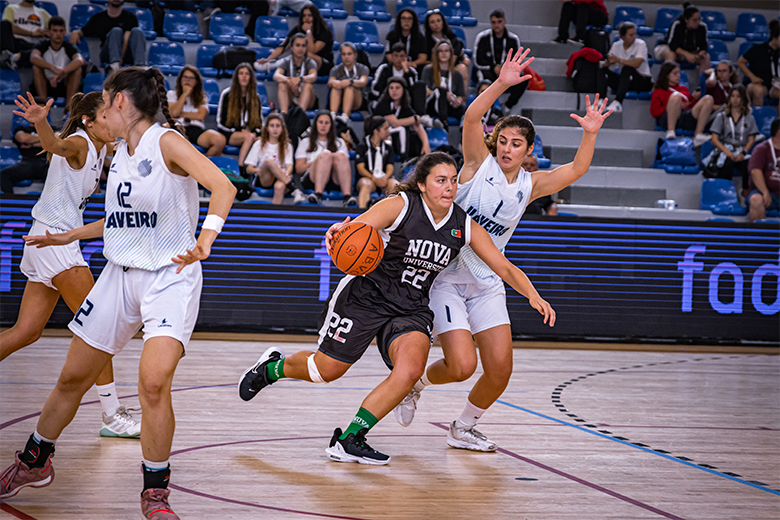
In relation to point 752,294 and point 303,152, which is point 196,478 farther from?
point 752,294

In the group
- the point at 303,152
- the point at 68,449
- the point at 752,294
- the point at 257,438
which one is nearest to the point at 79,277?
the point at 68,449

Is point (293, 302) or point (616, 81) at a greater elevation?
point (616, 81)

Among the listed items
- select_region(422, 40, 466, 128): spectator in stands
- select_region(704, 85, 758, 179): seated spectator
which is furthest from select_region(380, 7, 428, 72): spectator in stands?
select_region(704, 85, 758, 179): seated spectator

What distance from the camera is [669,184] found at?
1187cm

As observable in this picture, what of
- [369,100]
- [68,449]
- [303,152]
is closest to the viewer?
[68,449]

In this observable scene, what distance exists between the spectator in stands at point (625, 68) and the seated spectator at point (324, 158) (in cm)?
504

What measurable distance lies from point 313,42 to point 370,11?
2003 mm

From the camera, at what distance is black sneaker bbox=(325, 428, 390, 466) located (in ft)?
13.4

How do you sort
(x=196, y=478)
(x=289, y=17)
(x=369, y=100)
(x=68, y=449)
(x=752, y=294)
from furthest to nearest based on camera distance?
(x=289, y=17) → (x=369, y=100) → (x=752, y=294) → (x=68, y=449) → (x=196, y=478)

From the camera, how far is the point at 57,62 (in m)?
10.7

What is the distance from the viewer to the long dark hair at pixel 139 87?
3.15 metres

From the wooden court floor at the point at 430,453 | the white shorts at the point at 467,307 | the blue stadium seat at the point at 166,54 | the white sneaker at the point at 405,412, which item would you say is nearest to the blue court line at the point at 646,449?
the wooden court floor at the point at 430,453

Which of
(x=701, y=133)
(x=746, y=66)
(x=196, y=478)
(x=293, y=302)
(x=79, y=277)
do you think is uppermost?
(x=746, y=66)

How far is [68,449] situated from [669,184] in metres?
10.1
